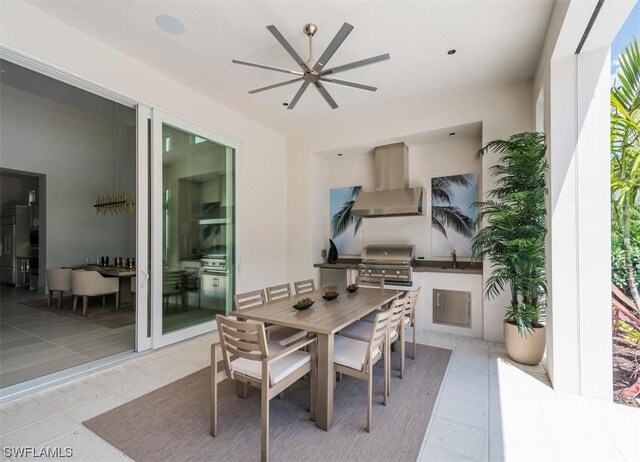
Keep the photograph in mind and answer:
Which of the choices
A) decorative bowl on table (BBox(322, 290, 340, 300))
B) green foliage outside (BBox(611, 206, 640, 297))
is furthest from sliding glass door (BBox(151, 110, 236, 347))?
green foliage outside (BBox(611, 206, 640, 297))

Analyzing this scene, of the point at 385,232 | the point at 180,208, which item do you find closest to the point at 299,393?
the point at 180,208

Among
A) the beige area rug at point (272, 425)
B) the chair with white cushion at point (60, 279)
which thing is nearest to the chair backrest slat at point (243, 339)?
the beige area rug at point (272, 425)

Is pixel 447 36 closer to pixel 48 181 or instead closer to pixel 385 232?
pixel 385 232

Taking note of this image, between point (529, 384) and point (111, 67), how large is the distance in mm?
4997

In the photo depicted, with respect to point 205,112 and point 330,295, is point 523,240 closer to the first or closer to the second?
point 330,295

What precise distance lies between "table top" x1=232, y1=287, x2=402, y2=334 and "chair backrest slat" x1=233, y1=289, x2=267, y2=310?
0.39 feet

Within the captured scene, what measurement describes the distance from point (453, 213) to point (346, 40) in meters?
2.89

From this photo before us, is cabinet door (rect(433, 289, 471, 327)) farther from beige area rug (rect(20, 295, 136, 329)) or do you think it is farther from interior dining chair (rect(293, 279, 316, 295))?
beige area rug (rect(20, 295, 136, 329))

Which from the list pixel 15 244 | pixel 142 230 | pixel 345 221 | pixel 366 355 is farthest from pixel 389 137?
pixel 15 244

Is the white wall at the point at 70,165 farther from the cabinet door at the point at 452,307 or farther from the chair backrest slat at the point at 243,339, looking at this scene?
the cabinet door at the point at 452,307

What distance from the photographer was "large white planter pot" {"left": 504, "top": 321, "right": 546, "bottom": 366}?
288 cm

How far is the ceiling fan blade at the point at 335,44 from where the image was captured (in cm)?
199

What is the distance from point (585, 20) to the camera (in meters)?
2.12

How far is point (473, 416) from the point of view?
6.84 ft
